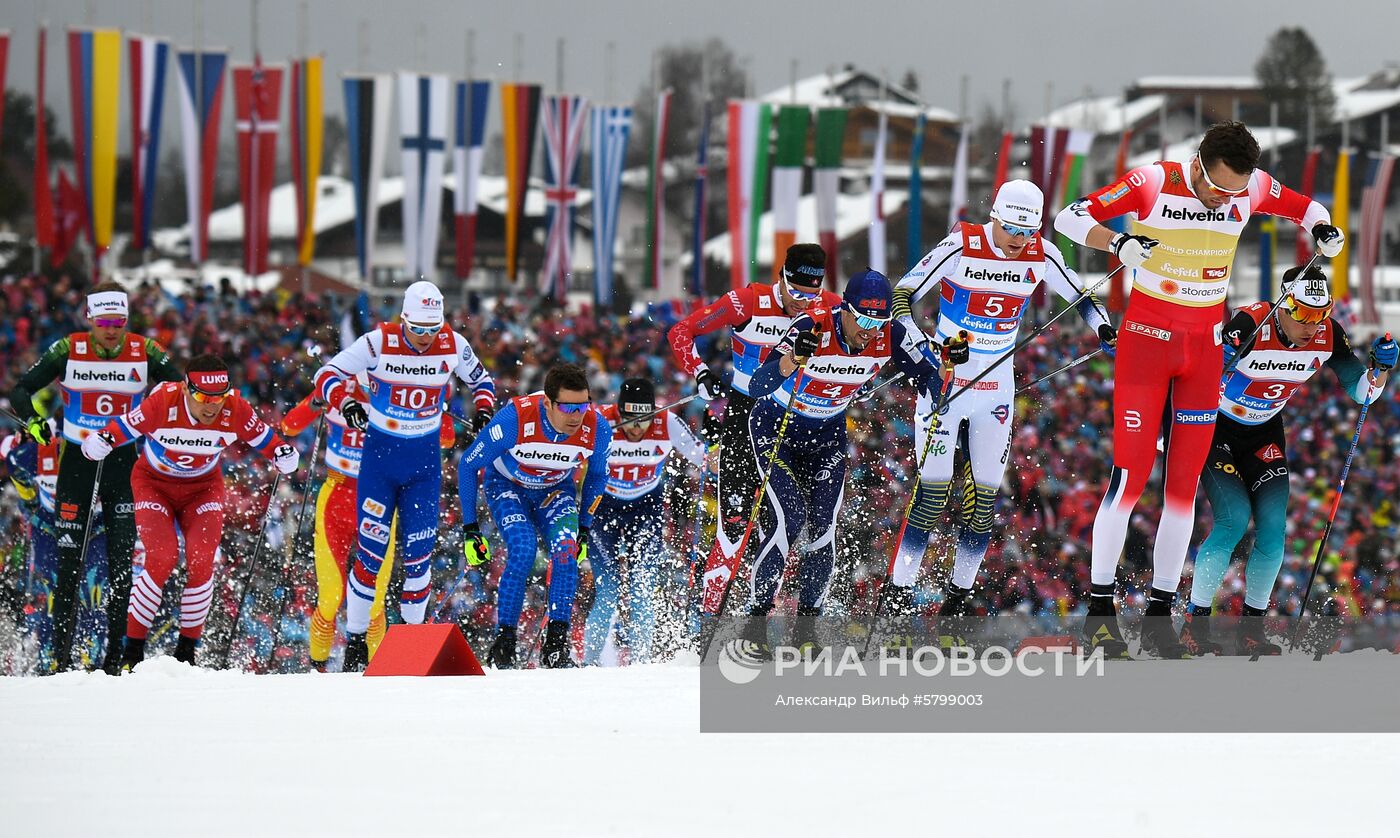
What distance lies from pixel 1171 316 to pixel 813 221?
52.6 metres

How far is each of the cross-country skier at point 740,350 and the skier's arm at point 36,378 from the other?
146 inches

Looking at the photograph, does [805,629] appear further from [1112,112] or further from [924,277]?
[1112,112]

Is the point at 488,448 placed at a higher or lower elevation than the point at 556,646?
higher

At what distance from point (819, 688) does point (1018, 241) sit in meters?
3.00

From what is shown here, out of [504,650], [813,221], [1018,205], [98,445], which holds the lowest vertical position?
[813,221]

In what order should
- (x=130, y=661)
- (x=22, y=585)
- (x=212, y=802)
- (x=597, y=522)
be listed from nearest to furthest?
1. (x=212, y=802)
2. (x=130, y=661)
3. (x=597, y=522)
4. (x=22, y=585)

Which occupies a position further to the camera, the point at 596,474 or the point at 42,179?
the point at 42,179

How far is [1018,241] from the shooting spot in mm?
8133

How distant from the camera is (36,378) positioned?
9711 mm

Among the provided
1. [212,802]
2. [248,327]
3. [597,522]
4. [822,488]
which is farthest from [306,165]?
[212,802]

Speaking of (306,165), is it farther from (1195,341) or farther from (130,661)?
(1195,341)

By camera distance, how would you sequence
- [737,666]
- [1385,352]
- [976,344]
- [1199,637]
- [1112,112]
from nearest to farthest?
1. [737,666]
2. [1199,637]
3. [1385,352]
4. [976,344]
5. [1112,112]

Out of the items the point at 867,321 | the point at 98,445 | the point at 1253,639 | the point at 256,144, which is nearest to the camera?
Answer: the point at 1253,639

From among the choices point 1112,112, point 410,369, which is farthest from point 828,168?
point 1112,112
